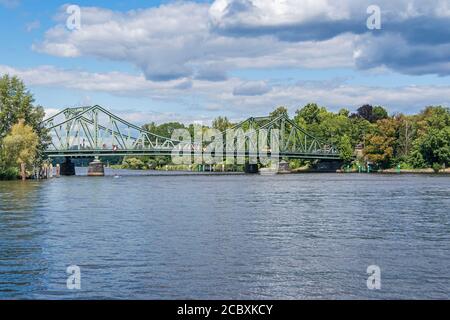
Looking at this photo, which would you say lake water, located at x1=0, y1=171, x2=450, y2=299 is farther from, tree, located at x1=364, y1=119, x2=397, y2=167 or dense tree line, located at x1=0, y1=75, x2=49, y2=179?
→ tree, located at x1=364, y1=119, x2=397, y2=167

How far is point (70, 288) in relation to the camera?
2031 cm

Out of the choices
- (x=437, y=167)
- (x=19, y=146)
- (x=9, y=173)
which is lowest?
(x=437, y=167)

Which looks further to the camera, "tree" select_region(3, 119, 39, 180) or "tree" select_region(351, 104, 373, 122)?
"tree" select_region(351, 104, 373, 122)

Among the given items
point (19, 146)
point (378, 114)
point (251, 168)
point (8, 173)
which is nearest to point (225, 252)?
point (19, 146)

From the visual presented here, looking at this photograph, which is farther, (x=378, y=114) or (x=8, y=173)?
(x=378, y=114)

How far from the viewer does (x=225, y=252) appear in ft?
88.0

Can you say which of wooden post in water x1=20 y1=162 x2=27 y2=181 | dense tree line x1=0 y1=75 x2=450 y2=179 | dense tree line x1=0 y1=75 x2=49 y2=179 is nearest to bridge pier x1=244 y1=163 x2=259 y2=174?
dense tree line x1=0 y1=75 x2=450 y2=179

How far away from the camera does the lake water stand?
65.9 feet

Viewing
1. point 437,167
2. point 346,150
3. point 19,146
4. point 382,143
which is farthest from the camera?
point 346,150

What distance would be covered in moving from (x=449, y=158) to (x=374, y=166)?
26.3m

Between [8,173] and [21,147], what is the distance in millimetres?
4761

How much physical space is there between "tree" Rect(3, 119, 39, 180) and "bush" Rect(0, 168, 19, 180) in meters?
1.14

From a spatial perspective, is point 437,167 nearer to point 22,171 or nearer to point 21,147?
point 22,171
